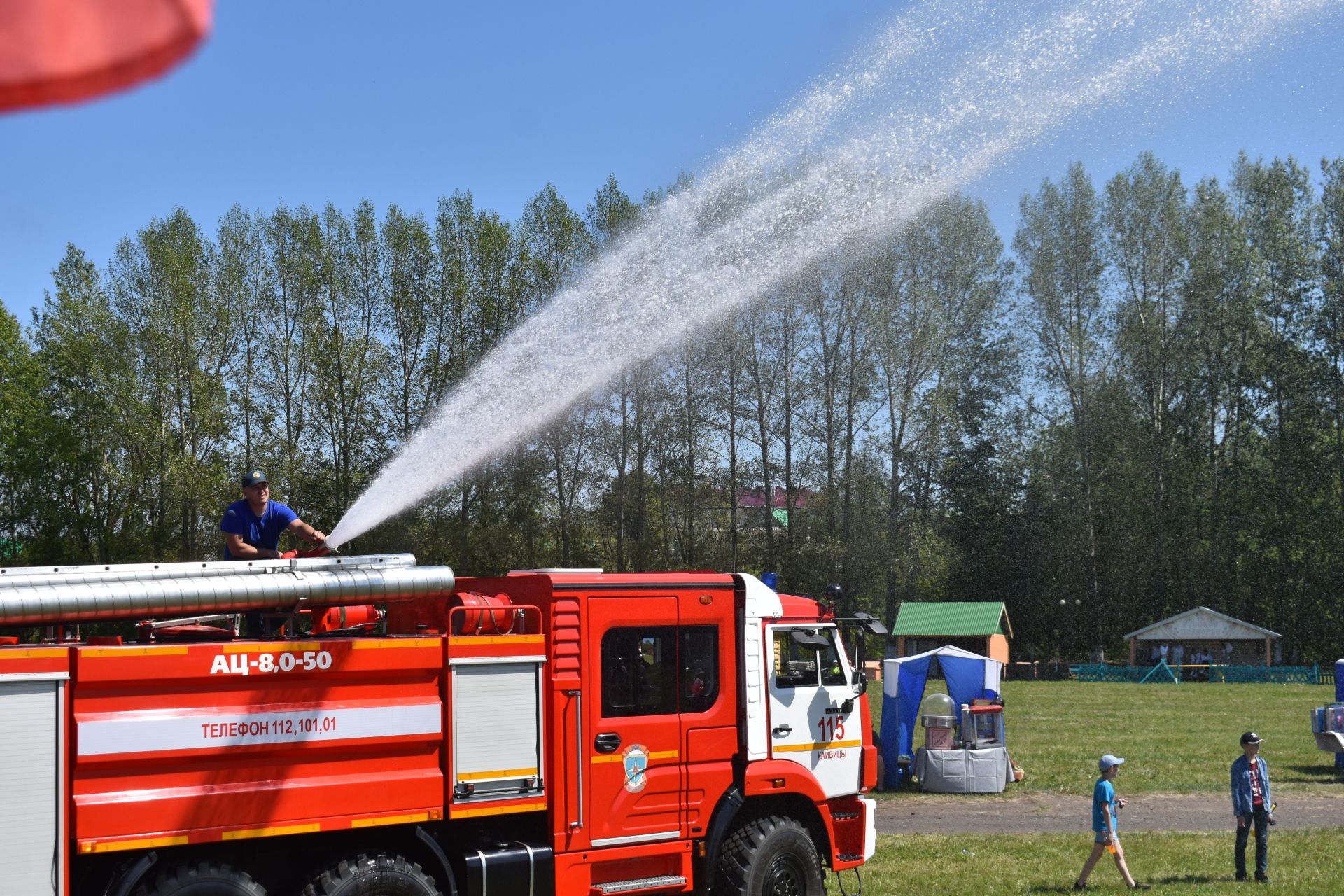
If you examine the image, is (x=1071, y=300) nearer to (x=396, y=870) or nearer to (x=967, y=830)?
(x=967, y=830)

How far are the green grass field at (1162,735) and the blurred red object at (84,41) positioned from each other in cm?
1508

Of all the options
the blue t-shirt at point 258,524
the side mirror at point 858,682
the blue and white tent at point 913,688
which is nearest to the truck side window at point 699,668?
the side mirror at point 858,682

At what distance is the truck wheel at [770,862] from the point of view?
10852mm

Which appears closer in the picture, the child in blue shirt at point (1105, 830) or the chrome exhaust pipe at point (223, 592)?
the chrome exhaust pipe at point (223, 592)

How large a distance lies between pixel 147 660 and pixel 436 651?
6.68ft

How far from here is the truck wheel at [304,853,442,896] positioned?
900 cm

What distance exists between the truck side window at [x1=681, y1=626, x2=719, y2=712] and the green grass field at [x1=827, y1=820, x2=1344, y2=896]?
353 centimetres

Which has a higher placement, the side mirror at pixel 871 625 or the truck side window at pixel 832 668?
the side mirror at pixel 871 625

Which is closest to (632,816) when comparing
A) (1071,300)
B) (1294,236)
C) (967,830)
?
(967,830)

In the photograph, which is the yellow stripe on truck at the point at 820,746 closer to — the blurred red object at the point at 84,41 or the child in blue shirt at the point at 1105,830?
the child in blue shirt at the point at 1105,830

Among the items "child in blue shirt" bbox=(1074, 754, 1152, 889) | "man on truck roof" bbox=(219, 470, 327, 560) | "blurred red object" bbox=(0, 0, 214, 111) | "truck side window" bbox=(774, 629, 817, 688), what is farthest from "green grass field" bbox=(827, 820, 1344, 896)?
"blurred red object" bbox=(0, 0, 214, 111)

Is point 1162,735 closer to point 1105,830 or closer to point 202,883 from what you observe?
point 1105,830

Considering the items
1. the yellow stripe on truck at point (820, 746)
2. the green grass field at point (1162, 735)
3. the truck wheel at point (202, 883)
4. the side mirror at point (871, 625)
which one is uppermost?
the side mirror at point (871, 625)

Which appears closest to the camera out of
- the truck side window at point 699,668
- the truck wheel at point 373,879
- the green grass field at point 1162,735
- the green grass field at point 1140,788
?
the truck wheel at point 373,879
